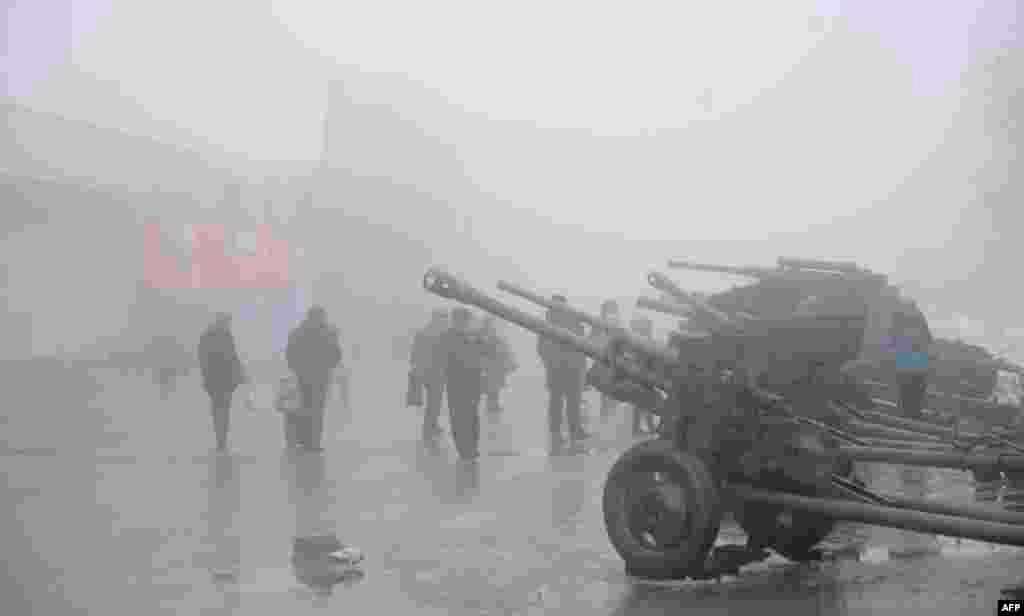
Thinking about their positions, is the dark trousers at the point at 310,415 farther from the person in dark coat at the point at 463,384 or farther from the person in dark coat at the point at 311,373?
the person in dark coat at the point at 463,384

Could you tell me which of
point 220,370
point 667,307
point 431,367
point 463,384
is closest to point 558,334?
point 667,307

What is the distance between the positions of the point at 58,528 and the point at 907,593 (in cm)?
606

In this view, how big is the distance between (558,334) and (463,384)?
17.5ft

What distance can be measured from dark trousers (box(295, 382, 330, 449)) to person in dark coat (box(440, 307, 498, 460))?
1.54 meters

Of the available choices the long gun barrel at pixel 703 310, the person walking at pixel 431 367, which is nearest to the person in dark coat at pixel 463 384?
the person walking at pixel 431 367

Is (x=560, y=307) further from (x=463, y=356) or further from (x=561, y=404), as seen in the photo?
(x=561, y=404)

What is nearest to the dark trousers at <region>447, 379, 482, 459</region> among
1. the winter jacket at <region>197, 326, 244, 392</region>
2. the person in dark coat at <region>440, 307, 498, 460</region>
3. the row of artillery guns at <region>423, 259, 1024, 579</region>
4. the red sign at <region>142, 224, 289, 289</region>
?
the person in dark coat at <region>440, 307, 498, 460</region>

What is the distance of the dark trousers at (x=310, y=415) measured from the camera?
530 inches

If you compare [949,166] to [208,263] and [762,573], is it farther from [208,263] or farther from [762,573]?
[762,573]

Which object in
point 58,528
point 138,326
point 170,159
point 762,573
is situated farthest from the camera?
point 170,159

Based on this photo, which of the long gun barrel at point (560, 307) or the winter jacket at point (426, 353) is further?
the winter jacket at point (426, 353)

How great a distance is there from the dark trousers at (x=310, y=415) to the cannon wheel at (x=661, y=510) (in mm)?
6855

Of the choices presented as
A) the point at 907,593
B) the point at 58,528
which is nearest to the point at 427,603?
the point at 907,593

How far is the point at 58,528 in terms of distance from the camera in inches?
348
